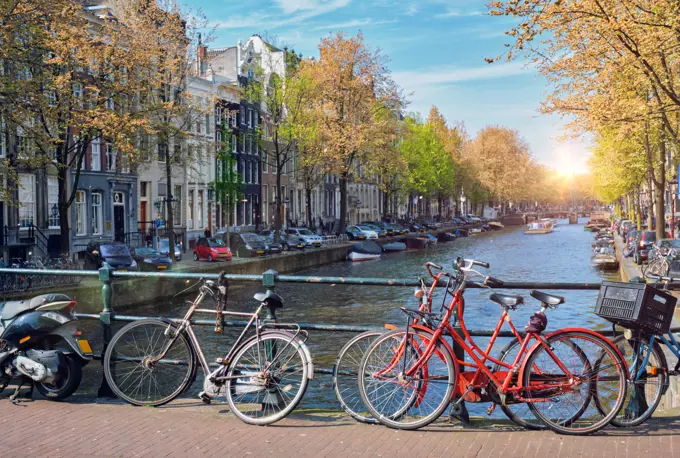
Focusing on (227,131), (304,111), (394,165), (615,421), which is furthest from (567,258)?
(615,421)

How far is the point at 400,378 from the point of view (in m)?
5.77

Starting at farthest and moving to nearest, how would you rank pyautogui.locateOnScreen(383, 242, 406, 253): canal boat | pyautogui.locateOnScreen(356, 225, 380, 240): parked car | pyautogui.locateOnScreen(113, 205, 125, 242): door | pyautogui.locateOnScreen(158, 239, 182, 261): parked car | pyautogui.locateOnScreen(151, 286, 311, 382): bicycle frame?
1. pyautogui.locateOnScreen(356, 225, 380, 240): parked car
2. pyautogui.locateOnScreen(383, 242, 406, 253): canal boat
3. pyautogui.locateOnScreen(113, 205, 125, 242): door
4. pyautogui.locateOnScreen(158, 239, 182, 261): parked car
5. pyautogui.locateOnScreen(151, 286, 311, 382): bicycle frame

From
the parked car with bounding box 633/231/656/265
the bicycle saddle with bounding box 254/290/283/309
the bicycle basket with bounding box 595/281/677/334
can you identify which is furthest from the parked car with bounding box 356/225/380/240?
the bicycle basket with bounding box 595/281/677/334

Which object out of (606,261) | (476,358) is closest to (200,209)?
(606,261)

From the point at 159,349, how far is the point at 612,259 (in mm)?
39020

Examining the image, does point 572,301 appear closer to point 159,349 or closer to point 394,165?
point 159,349

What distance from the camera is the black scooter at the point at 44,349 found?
688 cm

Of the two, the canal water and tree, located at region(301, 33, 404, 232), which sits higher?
tree, located at region(301, 33, 404, 232)

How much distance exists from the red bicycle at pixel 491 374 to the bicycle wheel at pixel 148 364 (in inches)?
71.0

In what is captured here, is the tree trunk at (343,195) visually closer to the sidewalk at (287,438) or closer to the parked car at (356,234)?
the parked car at (356,234)

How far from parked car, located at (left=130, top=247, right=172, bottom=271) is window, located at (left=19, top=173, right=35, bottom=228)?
5.63 metres

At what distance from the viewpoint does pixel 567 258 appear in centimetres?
5166

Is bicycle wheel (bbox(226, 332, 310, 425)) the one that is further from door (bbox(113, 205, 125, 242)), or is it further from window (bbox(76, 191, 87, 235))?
door (bbox(113, 205, 125, 242))

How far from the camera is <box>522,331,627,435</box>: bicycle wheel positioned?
562 cm
